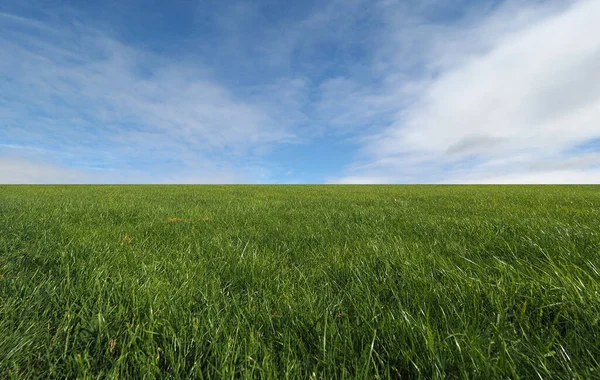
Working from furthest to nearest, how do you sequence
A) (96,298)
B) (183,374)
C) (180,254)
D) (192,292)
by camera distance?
(180,254)
(192,292)
(96,298)
(183,374)

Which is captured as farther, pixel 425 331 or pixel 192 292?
pixel 192 292

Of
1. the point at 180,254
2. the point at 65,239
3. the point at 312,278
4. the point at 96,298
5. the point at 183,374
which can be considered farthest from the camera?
the point at 65,239

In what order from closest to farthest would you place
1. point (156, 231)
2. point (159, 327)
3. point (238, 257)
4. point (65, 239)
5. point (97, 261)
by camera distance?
point (159, 327) → point (97, 261) → point (238, 257) → point (65, 239) → point (156, 231)

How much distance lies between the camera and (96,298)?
1863 mm

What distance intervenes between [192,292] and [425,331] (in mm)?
1603

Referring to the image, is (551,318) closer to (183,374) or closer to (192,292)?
(183,374)

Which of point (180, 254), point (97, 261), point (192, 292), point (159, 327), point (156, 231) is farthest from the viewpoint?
point (156, 231)

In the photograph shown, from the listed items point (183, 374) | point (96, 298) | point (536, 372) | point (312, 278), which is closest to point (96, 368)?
point (183, 374)

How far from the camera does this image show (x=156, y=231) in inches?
168

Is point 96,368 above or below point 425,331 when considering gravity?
below

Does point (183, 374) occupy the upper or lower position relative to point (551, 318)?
lower

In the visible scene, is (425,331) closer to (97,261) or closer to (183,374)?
(183,374)

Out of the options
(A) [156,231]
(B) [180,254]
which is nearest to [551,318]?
(B) [180,254]

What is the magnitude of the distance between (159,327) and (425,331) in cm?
153
